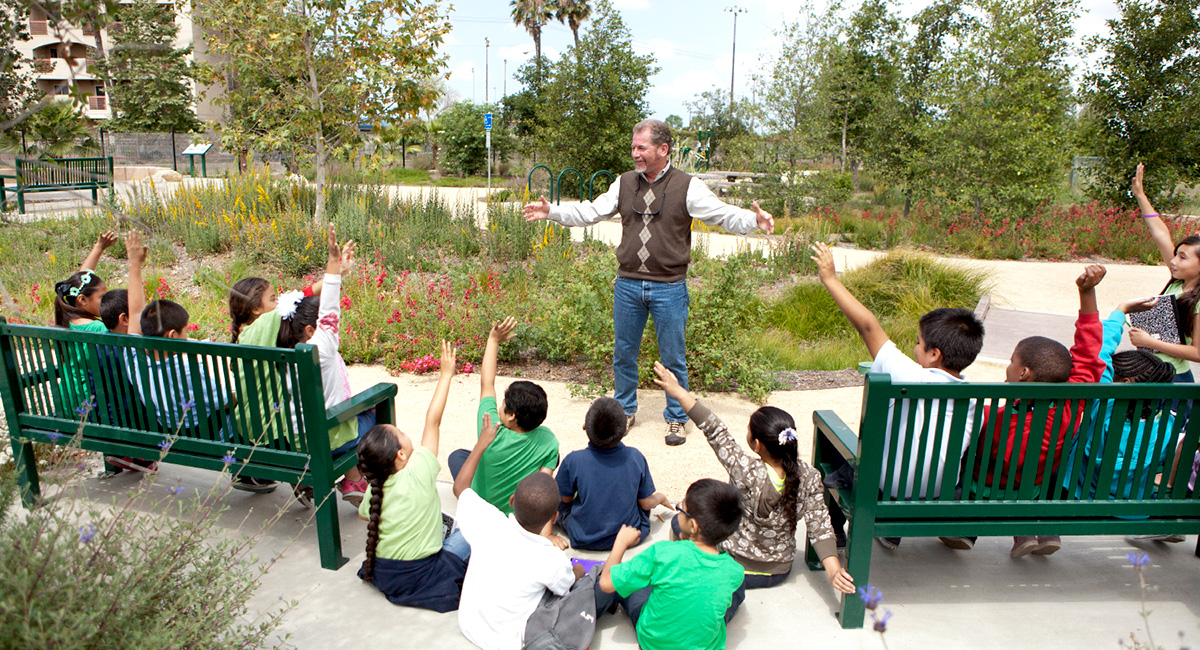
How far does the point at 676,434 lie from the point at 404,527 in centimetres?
220

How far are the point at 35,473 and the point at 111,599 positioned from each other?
7.67ft

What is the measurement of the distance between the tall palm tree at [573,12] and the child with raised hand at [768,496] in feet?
139

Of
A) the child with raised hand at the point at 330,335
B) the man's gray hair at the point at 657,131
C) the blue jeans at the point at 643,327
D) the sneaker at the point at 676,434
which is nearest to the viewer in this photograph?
the child with raised hand at the point at 330,335

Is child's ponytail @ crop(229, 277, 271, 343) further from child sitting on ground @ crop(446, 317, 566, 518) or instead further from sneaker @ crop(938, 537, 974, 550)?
sneaker @ crop(938, 537, 974, 550)

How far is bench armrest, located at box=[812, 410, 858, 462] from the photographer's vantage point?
293cm

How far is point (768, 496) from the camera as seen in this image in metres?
3.02

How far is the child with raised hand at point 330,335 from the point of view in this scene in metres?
3.52

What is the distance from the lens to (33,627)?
6.15 feet

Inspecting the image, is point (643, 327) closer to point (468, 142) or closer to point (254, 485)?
point (254, 485)

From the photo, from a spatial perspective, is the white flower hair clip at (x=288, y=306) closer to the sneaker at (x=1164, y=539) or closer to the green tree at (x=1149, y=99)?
the sneaker at (x=1164, y=539)

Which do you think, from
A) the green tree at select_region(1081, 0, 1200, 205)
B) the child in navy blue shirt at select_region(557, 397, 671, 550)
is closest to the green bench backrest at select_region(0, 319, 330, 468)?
the child in navy blue shirt at select_region(557, 397, 671, 550)

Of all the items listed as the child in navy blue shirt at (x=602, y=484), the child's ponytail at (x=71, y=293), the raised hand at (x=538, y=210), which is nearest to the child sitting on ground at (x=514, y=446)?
the child in navy blue shirt at (x=602, y=484)

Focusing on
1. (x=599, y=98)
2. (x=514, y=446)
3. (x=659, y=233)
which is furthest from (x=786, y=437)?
(x=599, y=98)

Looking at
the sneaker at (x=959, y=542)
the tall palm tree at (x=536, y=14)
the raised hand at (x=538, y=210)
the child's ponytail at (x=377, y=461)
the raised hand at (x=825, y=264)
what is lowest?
the sneaker at (x=959, y=542)
